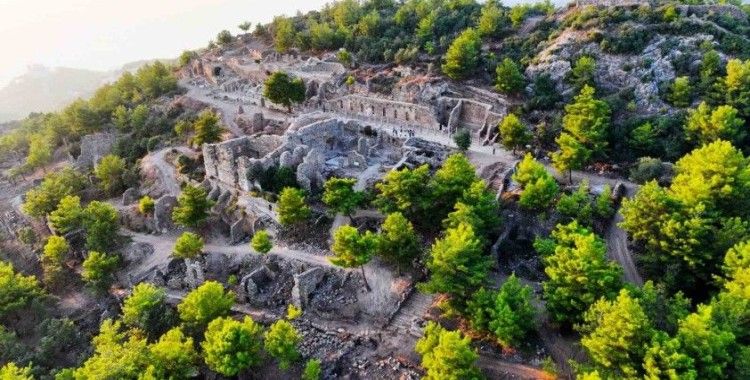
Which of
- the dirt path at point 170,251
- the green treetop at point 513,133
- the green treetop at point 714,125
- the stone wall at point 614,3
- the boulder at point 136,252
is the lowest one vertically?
the boulder at point 136,252

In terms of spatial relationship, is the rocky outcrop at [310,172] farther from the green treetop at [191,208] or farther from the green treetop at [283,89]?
the green treetop at [283,89]

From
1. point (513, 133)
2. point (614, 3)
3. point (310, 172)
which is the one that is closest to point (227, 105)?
point (310, 172)

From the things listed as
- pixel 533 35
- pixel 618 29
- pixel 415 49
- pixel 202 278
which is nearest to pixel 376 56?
pixel 415 49

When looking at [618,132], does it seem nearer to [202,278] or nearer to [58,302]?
[202,278]

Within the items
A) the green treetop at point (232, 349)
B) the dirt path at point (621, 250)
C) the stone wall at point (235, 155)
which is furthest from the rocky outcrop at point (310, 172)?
the dirt path at point (621, 250)

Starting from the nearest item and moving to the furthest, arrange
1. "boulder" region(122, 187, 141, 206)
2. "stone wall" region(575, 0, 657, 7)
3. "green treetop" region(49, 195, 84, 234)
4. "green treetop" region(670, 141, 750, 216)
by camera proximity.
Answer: "green treetop" region(670, 141, 750, 216) → "green treetop" region(49, 195, 84, 234) → "boulder" region(122, 187, 141, 206) → "stone wall" region(575, 0, 657, 7)

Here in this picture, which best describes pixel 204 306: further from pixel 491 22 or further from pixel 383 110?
pixel 491 22

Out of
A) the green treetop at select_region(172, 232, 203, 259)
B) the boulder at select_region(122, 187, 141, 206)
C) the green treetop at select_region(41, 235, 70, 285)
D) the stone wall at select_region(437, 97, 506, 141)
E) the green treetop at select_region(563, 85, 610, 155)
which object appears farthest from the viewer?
the stone wall at select_region(437, 97, 506, 141)

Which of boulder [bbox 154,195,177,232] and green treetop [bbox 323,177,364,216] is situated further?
boulder [bbox 154,195,177,232]

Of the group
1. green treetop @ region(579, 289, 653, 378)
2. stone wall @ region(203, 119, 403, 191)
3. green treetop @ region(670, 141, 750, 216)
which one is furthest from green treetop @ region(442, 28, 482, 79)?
green treetop @ region(579, 289, 653, 378)

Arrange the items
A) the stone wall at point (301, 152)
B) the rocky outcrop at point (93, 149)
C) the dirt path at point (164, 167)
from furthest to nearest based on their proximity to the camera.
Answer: the rocky outcrop at point (93, 149) → the dirt path at point (164, 167) → the stone wall at point (301, 152)

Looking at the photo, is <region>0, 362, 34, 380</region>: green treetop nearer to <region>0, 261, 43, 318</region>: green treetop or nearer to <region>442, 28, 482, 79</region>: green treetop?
<region>0, 261, 43, 318</region>: green treetop
